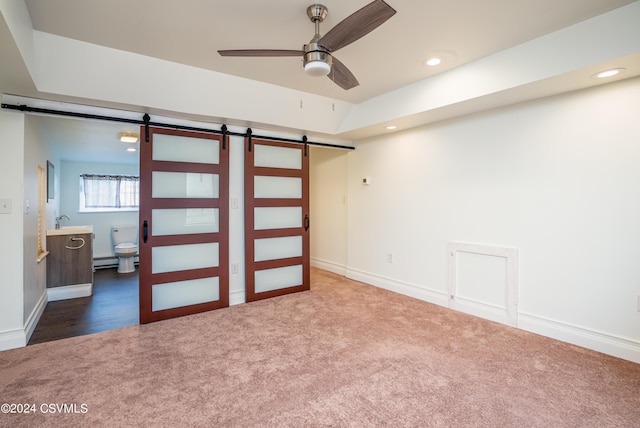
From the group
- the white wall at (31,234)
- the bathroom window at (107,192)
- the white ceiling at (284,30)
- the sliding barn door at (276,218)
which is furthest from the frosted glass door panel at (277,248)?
the bathroom window at (107,192)

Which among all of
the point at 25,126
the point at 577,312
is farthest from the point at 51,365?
the point at 577,312

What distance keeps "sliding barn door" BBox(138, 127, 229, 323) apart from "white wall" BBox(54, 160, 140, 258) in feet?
12.7

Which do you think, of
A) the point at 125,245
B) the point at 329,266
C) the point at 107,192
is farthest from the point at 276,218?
the point at 107,192

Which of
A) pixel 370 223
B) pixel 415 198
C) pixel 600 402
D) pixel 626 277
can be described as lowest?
pixel 600 402

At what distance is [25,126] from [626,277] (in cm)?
529

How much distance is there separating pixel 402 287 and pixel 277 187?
7.08ft

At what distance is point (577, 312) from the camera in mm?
2791

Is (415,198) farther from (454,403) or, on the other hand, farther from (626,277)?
(454,403)

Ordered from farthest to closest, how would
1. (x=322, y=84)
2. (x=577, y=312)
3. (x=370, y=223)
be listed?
(x=370, y=223)
(x=322, y=84)
(x=577, y=312)

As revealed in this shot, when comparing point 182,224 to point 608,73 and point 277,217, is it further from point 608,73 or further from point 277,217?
Answer: point 608,73

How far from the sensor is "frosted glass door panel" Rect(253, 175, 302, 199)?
4098mm

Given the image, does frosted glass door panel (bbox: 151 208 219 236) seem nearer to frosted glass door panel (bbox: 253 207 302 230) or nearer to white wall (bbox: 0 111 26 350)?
frosted glass door panel (bbox: 253 207 302 230)

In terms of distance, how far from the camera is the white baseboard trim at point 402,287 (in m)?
3.86

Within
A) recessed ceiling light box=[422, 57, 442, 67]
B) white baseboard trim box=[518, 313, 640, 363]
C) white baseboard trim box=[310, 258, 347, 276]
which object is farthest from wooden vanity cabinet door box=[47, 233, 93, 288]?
white baseboard trim box=[518, 313, 640, 363]
